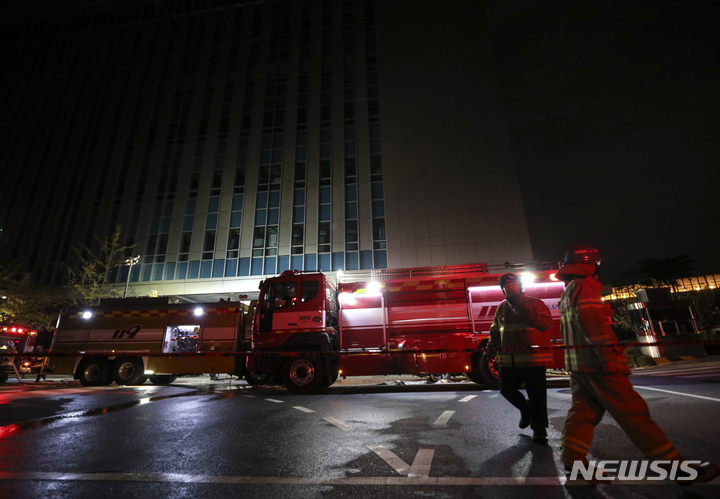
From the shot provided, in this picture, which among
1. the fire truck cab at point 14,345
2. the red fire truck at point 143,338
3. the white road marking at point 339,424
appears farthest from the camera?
the fire truck cab at point 14,345

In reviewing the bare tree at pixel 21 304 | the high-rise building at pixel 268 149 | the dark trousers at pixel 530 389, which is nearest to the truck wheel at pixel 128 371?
the dark trousers at pixel 530 389

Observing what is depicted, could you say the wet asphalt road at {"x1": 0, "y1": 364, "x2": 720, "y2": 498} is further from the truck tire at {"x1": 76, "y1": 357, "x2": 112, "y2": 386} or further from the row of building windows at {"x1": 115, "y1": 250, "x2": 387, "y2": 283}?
the row of building windows at {"x1": 115, "y1": 250, "x2": 387, "y2": 283}

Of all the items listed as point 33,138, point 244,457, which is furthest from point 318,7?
point 244,457

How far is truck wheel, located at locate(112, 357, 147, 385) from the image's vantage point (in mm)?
11008

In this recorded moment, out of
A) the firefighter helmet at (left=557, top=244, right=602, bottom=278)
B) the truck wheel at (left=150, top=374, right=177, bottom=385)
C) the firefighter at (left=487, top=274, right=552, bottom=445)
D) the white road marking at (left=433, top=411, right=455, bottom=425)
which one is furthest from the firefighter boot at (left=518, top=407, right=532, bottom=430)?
the truck wheel at (left=150, top=374, right=177, bottom=385)

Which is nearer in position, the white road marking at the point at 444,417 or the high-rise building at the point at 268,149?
the white road marking at the point at 444,417

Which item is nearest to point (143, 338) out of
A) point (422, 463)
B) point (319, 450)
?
point (319, 450)

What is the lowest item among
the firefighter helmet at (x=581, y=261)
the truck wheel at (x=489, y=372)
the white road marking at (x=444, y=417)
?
the white road marking at (x=444, y=417)

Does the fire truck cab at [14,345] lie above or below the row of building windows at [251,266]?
below

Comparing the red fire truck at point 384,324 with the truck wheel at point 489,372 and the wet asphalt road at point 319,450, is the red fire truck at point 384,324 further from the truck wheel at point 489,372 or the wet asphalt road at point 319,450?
the wet asphalt road at point 319,450

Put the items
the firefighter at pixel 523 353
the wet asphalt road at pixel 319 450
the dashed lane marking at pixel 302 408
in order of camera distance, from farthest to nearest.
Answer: the dashed lane marking at pixel 302 408
the firefighter at pixel 523 353
the wet asphalt road at pixel 319 450

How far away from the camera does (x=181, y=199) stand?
29.5 metres

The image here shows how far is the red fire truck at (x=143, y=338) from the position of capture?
1080 centimetres

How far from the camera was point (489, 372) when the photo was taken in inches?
304
